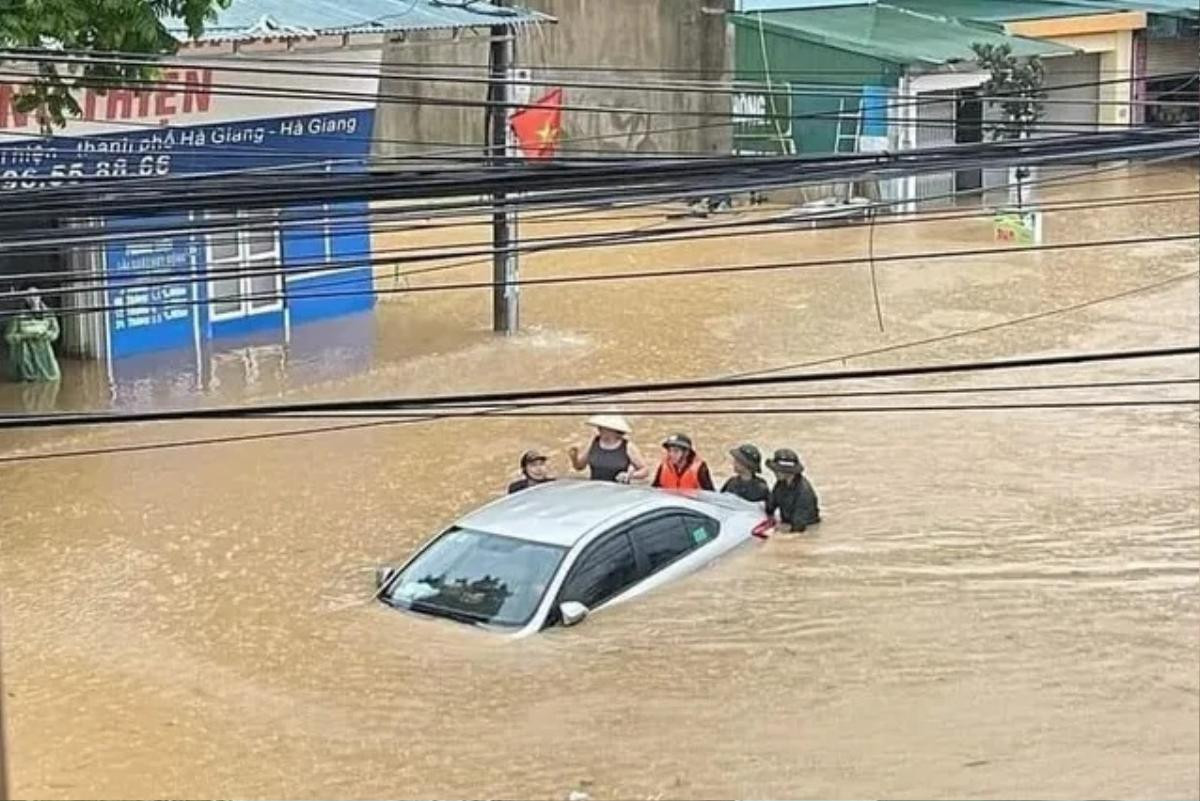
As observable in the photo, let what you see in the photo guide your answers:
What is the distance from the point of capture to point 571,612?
30.4 feet

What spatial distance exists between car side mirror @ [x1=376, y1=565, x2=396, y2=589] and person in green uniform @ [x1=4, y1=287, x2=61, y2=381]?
22.4ft

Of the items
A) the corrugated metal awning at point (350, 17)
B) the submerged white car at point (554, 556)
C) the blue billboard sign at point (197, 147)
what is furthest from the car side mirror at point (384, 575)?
the corrugated metal awning at point (350, 17)

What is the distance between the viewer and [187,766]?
27.0 ft

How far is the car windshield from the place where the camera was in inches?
366

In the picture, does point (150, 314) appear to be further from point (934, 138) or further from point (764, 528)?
point (934, 138)

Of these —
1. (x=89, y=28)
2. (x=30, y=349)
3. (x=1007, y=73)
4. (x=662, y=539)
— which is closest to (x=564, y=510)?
(x=662, y=539)

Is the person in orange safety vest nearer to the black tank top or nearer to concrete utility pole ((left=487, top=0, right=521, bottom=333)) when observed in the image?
the black tank top

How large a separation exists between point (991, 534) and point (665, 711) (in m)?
3.48

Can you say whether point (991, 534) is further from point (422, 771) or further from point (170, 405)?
point (170, 405)

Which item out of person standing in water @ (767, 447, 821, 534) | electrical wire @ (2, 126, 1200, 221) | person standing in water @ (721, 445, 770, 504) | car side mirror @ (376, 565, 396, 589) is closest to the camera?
electrical wire @ (2, 126, 1200, 221)

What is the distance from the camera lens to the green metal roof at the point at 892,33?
2770cm

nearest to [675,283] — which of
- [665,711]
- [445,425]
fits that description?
[445,425]

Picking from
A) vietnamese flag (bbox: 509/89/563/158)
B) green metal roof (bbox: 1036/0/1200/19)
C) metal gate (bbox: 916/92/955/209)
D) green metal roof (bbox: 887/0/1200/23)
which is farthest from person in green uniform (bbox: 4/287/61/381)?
green metal roof (bbox: 1036/0/1200/19)

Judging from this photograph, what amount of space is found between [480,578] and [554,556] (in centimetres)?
41
